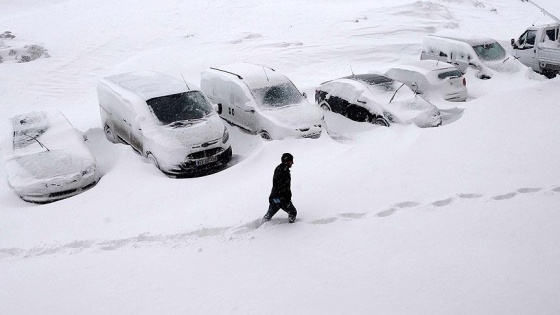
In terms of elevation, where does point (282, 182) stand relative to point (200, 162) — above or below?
above

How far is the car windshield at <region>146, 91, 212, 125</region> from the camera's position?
384 inches

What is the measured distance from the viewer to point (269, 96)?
36.2ft

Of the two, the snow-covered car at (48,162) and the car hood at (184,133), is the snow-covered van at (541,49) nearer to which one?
the car hood at (184,133)

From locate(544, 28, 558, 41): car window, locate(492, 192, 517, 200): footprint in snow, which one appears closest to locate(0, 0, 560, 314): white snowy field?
locate(492, 192, 517, 200): footprint in snow

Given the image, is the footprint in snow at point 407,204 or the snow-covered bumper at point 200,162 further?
the snow-covered bumper at point 200,162

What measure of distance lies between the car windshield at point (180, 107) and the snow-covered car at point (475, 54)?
383 inches

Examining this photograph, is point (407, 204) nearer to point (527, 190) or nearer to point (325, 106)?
point (527, 190)

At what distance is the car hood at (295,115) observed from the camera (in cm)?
1023

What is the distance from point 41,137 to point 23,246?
3900 millimetres

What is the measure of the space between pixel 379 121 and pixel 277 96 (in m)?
2.71

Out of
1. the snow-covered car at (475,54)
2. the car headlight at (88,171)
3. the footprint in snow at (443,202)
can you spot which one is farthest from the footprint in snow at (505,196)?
the snow-covered car at (475,54)

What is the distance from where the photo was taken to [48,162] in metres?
8.83

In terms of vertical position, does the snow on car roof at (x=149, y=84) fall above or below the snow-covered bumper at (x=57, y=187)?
above

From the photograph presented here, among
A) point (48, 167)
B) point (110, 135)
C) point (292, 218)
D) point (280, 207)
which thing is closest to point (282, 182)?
point (280, 207)
